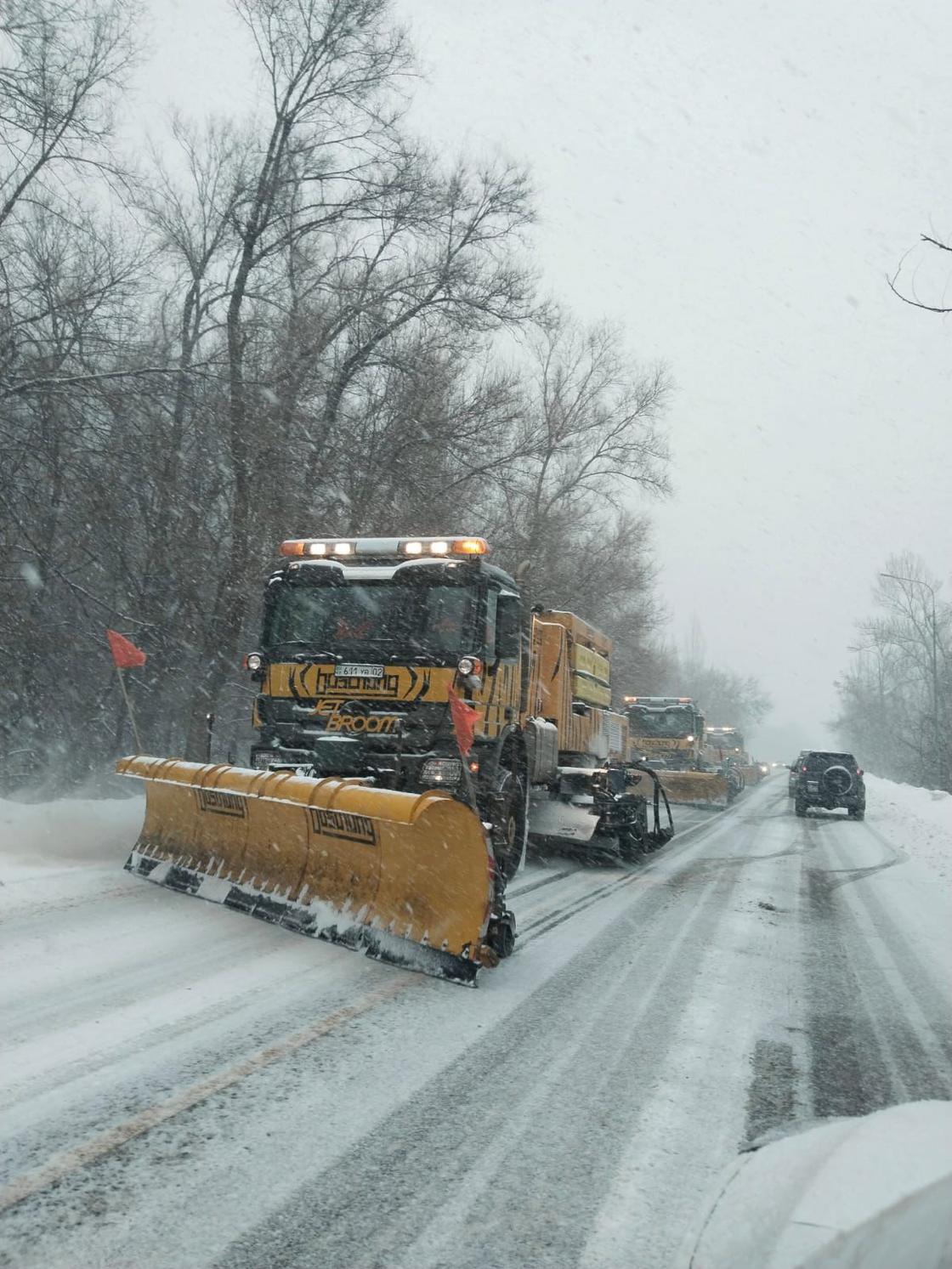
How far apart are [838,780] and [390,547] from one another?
67.5 feet

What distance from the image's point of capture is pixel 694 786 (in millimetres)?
26188

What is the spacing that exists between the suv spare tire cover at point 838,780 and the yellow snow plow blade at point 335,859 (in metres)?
21.8

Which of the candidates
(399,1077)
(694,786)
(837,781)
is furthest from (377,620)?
(837,781)

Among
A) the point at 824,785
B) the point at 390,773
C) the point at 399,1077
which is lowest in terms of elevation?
the point at 399,1077

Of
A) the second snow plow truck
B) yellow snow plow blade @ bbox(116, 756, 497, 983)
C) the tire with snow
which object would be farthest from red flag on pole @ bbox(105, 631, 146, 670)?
the tire with snow

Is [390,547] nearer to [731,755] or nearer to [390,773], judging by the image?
[390,773]

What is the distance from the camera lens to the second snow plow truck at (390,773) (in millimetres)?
5996

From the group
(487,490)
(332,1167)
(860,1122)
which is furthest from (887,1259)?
(487,490)

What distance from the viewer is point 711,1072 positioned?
4.48 meters

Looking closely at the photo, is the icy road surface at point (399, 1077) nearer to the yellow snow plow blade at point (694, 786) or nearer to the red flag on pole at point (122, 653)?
the red flag on pole at point (122, 653)

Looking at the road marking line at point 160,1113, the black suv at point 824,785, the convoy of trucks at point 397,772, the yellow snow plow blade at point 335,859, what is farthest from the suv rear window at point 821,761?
the road marking line at point 160,1113

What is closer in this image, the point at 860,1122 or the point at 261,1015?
the point at 860,1122

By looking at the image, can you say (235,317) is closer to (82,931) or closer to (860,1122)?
(82,931)

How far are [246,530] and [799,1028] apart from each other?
12.2 meters
